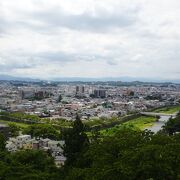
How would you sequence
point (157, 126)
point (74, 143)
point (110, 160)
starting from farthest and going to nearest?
point (157, 126) → point (74, 143) → point (110, 160)

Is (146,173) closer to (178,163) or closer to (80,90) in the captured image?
(178,163)

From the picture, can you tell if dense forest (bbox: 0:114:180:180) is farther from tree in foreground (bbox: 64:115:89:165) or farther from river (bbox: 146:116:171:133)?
river (bbox: 146:116:171:133)

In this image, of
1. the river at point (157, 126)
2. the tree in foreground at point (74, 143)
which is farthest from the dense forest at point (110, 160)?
the river at point (157, 126)

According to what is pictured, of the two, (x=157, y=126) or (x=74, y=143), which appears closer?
(x=74, y=143)

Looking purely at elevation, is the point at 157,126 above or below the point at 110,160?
below

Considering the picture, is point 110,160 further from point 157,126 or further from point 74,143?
point 157,126

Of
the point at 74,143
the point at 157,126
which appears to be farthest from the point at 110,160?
the point at 157,126

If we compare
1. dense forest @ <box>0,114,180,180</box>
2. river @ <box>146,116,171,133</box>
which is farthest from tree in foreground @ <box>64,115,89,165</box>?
river @ <box>146,116,171,133</box>

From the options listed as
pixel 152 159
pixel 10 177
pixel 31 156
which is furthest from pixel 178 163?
pixel 31 156
